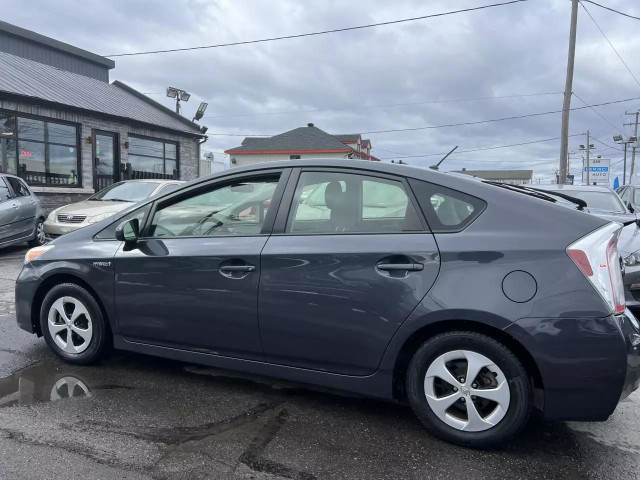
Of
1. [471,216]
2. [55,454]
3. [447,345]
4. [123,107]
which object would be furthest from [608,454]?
[123,107]

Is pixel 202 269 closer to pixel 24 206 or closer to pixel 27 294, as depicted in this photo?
pixel 27 294

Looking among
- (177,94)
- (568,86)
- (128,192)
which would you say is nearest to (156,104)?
(177,94)

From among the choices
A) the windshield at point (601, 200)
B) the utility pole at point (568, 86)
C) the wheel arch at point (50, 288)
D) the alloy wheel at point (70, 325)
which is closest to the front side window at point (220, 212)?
the wheel arch at point (50, 288)

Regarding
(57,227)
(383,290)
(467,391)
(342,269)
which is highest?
(57,227)

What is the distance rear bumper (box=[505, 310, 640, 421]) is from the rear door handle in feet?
1.78

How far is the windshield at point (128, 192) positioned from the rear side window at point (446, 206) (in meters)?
8.47

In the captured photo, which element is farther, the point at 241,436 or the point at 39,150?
the point at 39,150

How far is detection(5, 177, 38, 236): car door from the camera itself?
9.60 meters

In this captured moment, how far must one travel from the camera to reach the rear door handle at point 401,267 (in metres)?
2.70

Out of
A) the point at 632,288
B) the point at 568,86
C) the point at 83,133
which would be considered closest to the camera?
the point at 632,288

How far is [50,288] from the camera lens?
152 inches

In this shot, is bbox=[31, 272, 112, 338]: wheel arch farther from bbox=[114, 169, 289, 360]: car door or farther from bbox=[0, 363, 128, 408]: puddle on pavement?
bbox=[0, 363, 128, 408]: puddle on pavement

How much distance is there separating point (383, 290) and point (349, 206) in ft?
1.93

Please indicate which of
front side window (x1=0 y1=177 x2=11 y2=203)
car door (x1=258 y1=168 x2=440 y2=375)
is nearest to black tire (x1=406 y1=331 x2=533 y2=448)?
car door (x1=258 y1=168 x2=440 y2=375)
